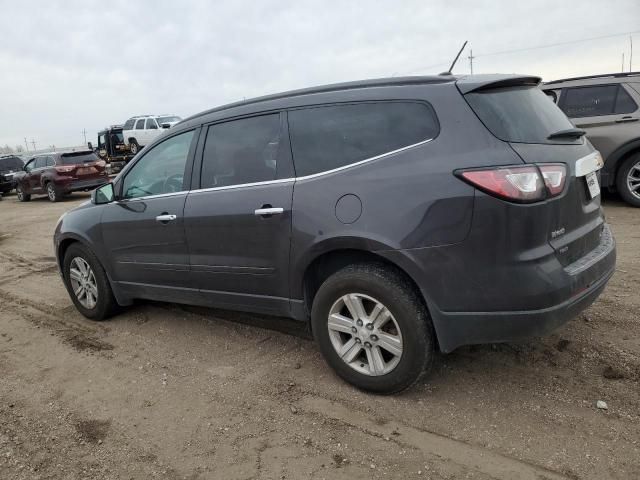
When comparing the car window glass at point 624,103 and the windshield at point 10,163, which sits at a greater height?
the windshield at point 10,163

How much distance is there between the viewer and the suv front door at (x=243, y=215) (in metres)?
3.32

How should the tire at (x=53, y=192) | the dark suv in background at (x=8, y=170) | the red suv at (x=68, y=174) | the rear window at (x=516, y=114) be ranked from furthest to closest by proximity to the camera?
the dark suv in background at (x=8, y=170)
the tire at (x=53, y=192)
the red suv at (x=68, y=174)
the rear window at (x=516, y=114)

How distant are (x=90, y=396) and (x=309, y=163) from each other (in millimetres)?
2103

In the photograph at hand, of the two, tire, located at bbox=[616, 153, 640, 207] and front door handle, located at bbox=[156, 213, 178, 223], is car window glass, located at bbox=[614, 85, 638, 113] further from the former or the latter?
front door handle, located at bbox=[156, 213, 178, 223]

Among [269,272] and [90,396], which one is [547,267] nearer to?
[269,272]

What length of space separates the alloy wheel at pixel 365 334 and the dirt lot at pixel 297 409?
23cm

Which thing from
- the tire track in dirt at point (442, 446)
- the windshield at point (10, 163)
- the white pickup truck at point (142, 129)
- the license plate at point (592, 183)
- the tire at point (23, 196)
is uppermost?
the white pickup truck at point (142, 129)

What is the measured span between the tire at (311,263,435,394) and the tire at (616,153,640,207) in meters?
6.25

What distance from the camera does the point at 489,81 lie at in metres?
2.90

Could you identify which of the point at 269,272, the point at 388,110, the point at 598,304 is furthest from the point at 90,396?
the point at 598,304

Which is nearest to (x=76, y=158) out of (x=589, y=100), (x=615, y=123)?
(x=589, y=100)

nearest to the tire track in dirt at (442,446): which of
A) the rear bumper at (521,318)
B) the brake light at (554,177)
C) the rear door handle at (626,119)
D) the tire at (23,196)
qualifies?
the rear bumper at (521,318)

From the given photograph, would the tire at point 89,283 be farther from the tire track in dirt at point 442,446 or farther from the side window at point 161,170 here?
the tire track in dirt at point 442,446

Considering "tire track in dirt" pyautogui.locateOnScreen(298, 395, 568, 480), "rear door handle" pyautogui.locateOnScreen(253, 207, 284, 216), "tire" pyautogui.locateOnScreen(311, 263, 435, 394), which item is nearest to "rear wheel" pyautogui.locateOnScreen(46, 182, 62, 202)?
"rear door handle" pyautogui.locateOnScreen(253, 207, 284, 216)
